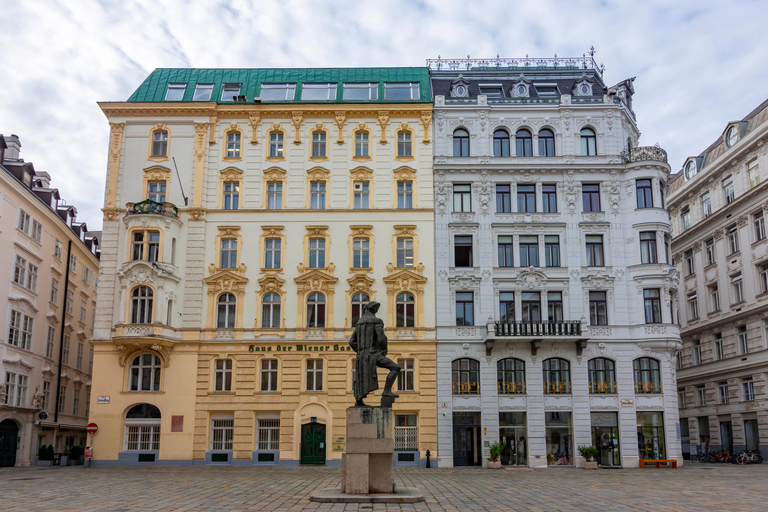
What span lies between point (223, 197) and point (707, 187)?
125 ft

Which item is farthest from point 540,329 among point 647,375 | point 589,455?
point 589,455

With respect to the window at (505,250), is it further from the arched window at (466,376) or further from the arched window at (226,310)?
the arched window at (226,310)

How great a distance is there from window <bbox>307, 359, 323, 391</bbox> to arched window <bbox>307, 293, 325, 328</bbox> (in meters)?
2.31

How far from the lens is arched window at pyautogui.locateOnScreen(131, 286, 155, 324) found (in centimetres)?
4609

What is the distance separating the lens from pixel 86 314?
2502 inches

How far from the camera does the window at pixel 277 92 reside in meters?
52.6

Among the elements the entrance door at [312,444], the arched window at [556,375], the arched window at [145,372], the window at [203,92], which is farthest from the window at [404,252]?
the window at [203,92]

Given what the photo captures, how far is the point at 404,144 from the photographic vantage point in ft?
167

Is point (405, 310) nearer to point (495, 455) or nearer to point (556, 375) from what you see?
point (556, 375)

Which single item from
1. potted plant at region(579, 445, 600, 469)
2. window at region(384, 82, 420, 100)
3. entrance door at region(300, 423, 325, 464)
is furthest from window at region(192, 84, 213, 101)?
potted plant at region(579, 445, 600, 469)

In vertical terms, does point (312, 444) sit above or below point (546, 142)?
below

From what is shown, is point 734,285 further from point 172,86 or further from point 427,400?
point 172,86

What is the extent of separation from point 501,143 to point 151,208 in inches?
913

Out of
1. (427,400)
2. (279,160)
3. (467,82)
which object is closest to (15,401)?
(279,160)
